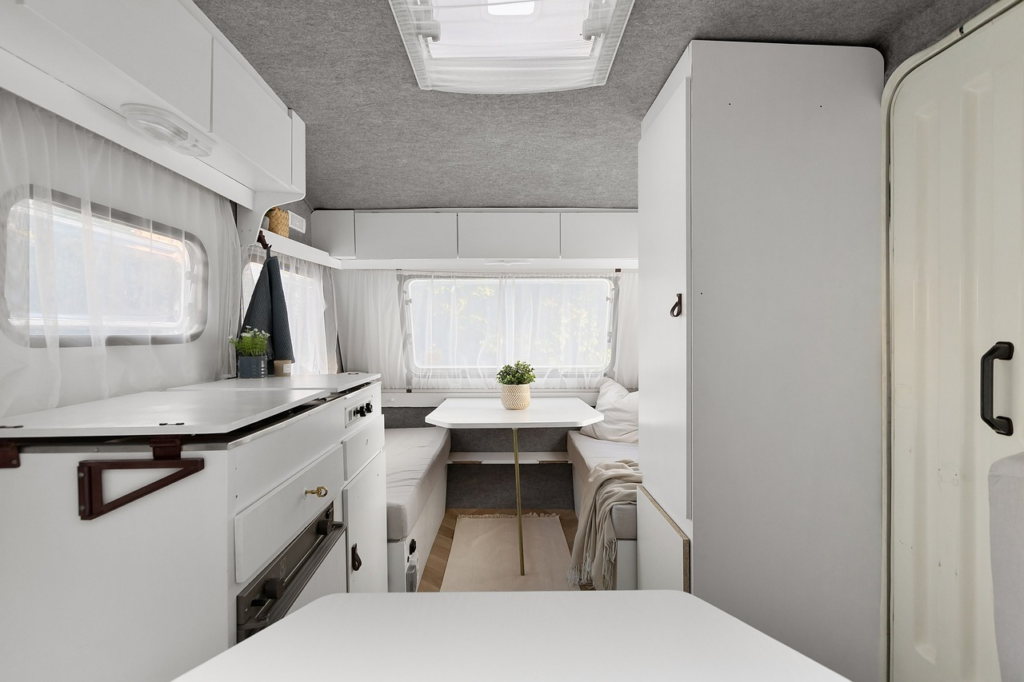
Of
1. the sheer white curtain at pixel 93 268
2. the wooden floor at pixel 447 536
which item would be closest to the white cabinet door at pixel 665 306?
the wooden floor at pixel 447 536

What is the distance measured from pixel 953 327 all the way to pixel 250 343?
2255mm

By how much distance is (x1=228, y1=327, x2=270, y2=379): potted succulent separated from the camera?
210 cm

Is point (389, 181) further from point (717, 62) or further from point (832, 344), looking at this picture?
point (832, 344)

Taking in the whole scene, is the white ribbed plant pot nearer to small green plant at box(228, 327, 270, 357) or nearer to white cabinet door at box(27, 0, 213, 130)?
small green plant at box(228, 327, 270, 357)

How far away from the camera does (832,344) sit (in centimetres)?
159

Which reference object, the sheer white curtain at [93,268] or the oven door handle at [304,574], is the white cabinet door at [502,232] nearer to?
the sheer white curtain at [93,268]

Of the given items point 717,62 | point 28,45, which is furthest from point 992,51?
point 28,45

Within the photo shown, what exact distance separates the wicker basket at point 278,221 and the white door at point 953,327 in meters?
2.44

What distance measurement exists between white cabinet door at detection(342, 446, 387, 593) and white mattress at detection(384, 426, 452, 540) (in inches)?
3.7

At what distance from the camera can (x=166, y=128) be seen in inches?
52.4

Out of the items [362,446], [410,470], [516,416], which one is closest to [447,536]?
[410,470]

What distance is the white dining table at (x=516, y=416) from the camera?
2906 mm

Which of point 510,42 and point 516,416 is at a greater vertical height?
point 510,42

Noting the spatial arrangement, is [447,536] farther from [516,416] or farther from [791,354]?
[791,354]
